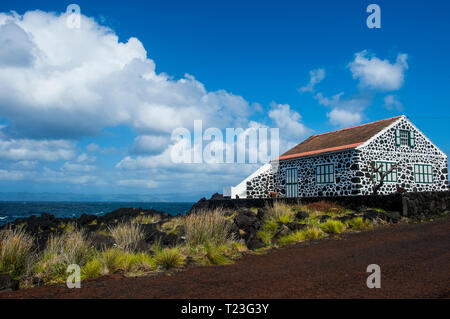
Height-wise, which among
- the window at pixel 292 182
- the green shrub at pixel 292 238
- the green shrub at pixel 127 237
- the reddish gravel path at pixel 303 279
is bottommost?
the reddish gravel path at pixel 303 279

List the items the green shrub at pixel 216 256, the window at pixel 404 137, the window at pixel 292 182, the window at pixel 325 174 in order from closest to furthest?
the green shrub at pixel 216 256
the window at pixel 325 174
the window at pixel 404 137
the window at pixel 292 182

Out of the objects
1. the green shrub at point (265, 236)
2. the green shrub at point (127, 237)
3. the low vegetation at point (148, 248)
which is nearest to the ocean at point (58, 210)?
the green shrub at point (127, 237)

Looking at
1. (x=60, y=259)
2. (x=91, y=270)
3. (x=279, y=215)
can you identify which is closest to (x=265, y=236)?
(x=279, y=215)

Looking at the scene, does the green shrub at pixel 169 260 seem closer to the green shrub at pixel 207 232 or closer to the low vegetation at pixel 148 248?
the low vegetation at pixel 148 248

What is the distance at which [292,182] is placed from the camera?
2434 centimetres

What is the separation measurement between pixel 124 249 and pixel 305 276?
4.69 metres

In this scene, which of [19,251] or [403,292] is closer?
[403,292]

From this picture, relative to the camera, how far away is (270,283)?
586 centimetres

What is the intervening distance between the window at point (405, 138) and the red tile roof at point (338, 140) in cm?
96

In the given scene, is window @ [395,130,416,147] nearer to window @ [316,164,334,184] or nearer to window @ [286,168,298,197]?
window @ [316,164,334,184]

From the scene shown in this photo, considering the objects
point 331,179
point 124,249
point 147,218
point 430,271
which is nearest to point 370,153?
point 331,179

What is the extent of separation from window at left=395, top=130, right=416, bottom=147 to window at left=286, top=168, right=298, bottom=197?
6.71m

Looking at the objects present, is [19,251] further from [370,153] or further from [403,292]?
[370,153]

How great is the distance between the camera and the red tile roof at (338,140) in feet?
69.6
